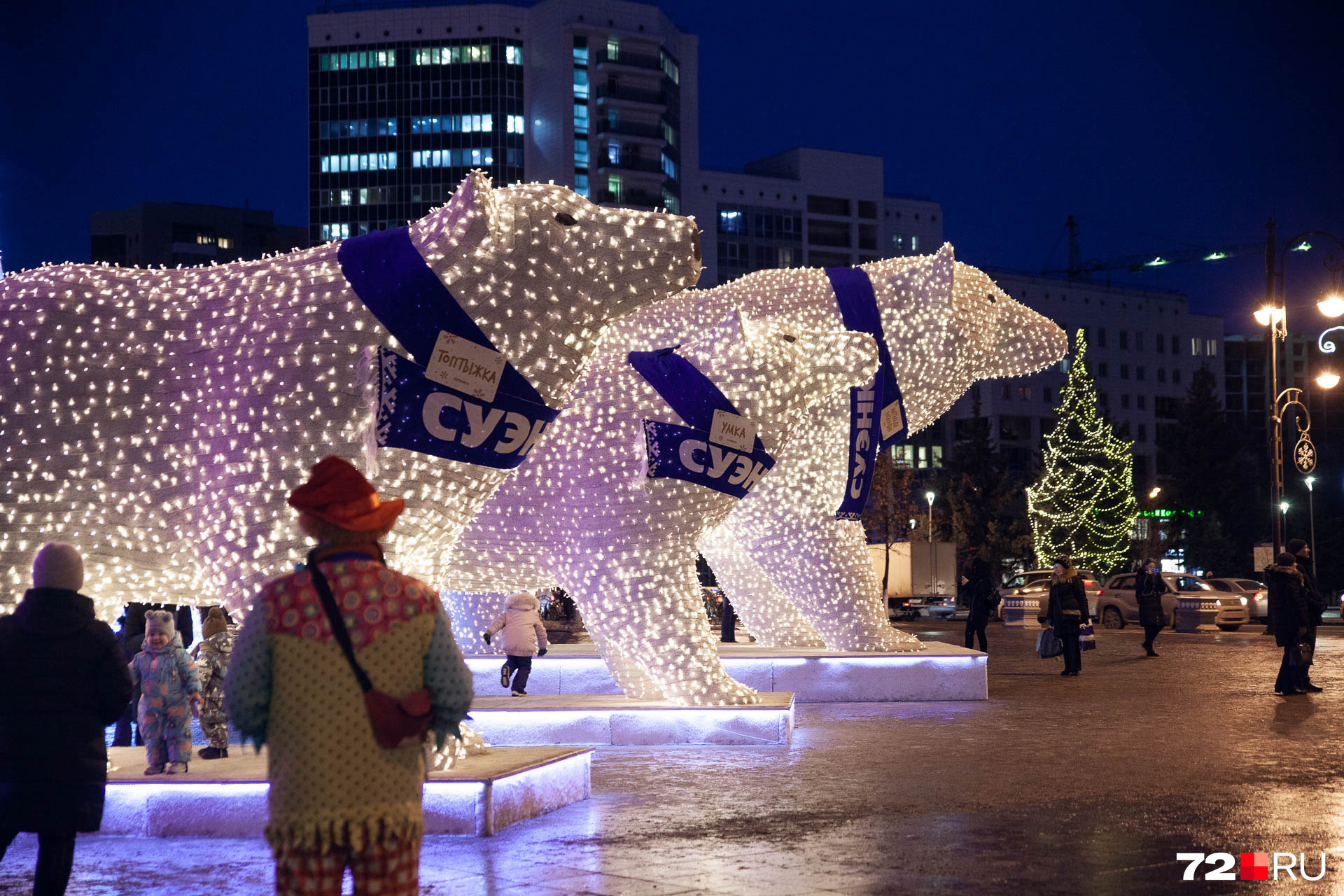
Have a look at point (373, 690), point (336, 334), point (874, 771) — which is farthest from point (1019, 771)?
point (373, 690)

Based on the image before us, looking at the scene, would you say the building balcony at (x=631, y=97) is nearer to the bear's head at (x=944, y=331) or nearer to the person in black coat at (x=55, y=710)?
the bear's head at (x=944, y=331)

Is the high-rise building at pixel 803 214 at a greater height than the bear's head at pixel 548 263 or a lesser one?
greater

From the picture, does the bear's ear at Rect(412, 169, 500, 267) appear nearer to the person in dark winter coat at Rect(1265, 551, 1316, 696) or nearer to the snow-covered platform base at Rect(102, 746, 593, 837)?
the snow-covered platform base at Rect(102, 746, 593, 837)

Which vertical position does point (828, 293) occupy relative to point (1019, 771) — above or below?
above

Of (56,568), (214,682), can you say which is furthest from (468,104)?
Result: (56,568)

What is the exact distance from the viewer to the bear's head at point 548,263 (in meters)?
6.69

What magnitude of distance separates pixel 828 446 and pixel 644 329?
2103 millimetres

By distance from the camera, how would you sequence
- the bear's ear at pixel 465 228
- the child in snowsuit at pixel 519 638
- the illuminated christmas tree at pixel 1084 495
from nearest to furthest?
the bear's ear at pixel 465 228 → the child in snowsuit at pixel 519 638 → the illuminated christmas tree at pixel 1084 495

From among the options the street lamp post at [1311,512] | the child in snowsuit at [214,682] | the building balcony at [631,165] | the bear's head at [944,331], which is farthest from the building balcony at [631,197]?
the child in snowsuit at [214,682]

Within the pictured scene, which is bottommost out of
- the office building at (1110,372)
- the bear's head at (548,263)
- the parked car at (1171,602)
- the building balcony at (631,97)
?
the parked car at (1171,602)

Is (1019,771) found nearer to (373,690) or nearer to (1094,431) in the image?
(373,690)

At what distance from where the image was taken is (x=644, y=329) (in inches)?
464
